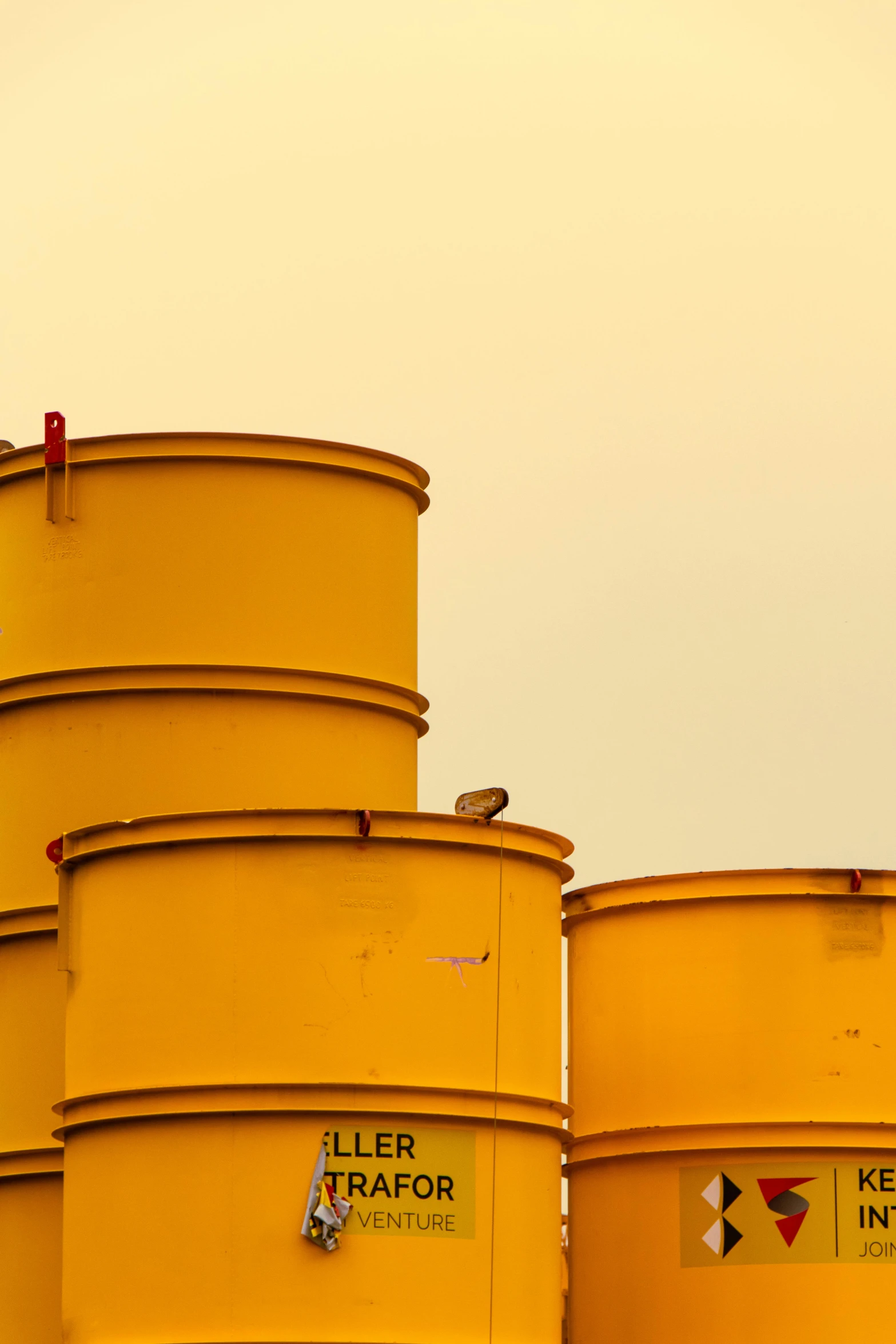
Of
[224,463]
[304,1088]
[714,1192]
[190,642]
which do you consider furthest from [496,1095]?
[224,463]

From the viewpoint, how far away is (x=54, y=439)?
15891 mm

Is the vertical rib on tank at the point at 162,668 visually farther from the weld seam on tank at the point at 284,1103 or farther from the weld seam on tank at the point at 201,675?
the weld seam on tank at the point at 284,1103

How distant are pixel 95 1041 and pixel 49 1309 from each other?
2312mm

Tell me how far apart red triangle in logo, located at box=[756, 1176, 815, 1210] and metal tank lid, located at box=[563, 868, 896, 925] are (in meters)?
1.71

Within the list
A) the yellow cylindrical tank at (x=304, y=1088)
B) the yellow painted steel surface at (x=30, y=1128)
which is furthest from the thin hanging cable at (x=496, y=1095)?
the yellow painted steel surface at (x=30, y=1128)

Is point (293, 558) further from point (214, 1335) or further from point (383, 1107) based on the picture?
point (214, 1335)

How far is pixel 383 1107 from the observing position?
12.8 metres

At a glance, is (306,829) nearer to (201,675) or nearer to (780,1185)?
(201,675)

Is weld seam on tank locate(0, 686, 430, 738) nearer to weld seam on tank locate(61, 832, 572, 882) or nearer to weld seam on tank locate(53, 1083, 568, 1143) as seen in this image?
weld seam on tank locate(61, 832, 572, 882)

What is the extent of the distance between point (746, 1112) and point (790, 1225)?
0.78 metres

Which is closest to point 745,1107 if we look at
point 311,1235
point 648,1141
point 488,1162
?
point 648,1141

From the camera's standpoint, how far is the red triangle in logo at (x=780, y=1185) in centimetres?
1483

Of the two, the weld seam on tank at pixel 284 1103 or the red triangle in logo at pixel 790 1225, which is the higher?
the weld seam on tank at pixel 284 1103

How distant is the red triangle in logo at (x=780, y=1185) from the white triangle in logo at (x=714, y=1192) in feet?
1.00
